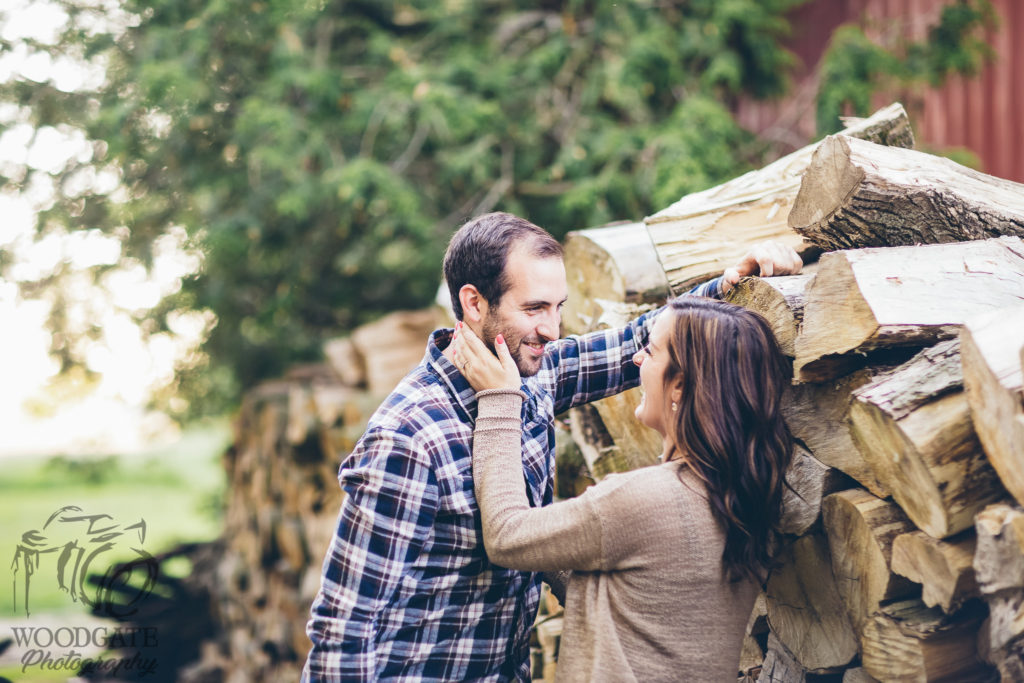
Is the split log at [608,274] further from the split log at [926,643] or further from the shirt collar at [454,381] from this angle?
the split log at [926,643]

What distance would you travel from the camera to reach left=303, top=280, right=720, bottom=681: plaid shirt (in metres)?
1.67

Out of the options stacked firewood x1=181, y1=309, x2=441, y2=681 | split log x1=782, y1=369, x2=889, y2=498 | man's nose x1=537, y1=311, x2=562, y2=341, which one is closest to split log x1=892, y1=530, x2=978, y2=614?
split log x1=782, y1=369, x2=889, y2=498

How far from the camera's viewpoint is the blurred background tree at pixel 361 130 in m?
4.53

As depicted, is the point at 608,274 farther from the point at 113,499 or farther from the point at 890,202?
the point at 113,499

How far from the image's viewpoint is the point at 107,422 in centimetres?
629

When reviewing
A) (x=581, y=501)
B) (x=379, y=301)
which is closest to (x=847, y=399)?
(x=581, y=501)

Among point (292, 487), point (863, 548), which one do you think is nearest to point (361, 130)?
point (292, 487)

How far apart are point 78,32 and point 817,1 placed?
4866 millimetres

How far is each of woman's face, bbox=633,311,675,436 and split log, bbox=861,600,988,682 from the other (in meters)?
0.60

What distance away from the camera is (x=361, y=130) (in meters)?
5.12

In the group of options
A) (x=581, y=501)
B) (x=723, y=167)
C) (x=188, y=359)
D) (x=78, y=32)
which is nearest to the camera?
(x=581, y=501)

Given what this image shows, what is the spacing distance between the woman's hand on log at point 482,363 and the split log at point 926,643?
3.02 feet

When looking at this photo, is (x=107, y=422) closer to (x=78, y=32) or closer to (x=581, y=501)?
(x=78, y=32)

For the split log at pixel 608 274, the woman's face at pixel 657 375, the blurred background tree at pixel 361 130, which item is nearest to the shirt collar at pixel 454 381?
the woman's face at pixel 657 375
